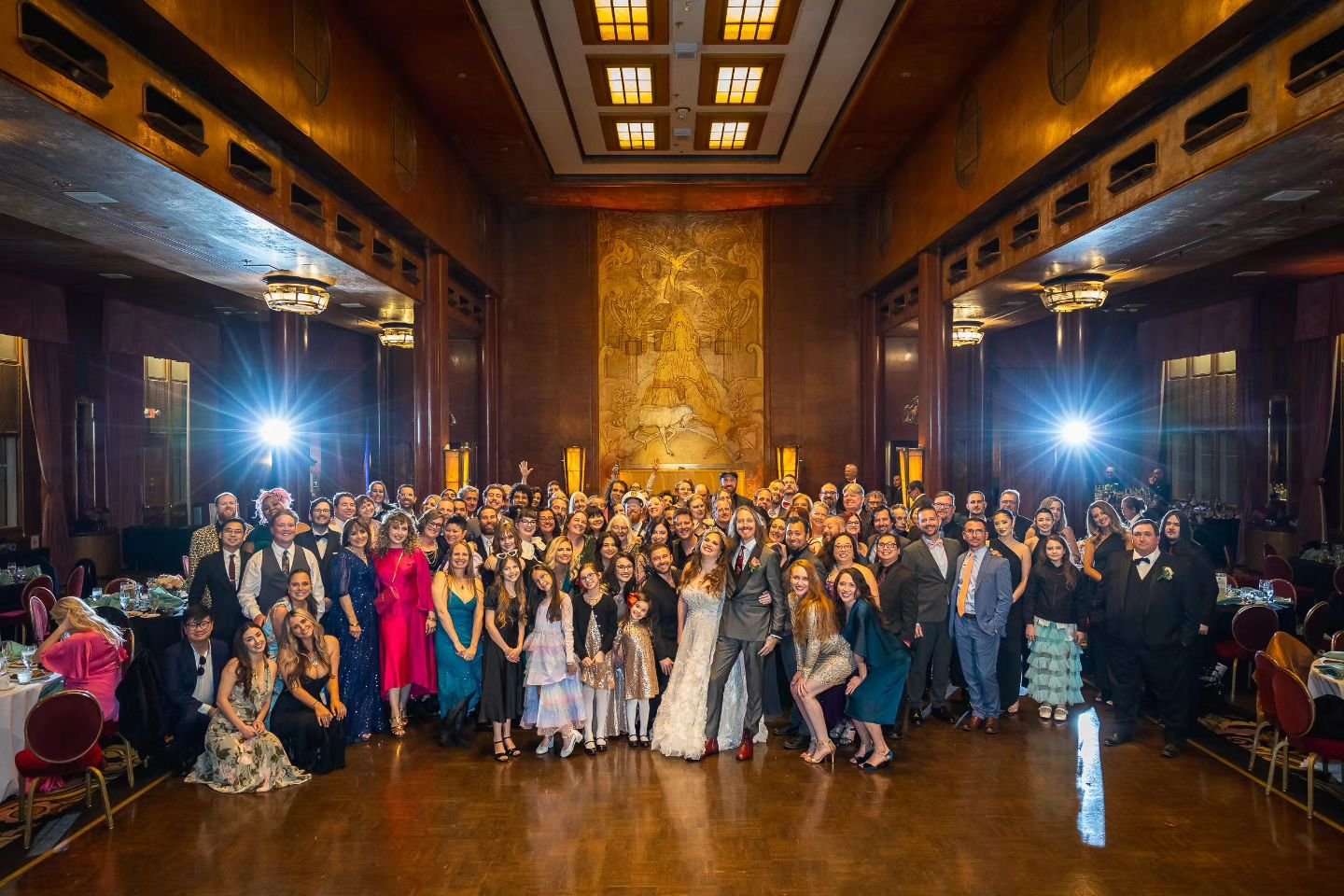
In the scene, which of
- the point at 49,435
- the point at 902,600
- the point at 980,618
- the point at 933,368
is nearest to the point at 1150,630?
the point at 980,618

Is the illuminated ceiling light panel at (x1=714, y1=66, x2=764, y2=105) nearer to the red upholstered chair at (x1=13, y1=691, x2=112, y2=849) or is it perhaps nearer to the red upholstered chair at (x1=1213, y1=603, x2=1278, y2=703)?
the red upholstered chair at (x1=1213, y1=603, x2=1278, y2=703)

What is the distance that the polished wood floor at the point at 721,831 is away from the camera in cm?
446

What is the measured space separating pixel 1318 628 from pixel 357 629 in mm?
8033

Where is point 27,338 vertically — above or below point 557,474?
above

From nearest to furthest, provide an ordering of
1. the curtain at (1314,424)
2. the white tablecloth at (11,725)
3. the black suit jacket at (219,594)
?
the white tablecloth at (11,725) → the black suit jacket at (219,594) → the curtain at (1314,424)

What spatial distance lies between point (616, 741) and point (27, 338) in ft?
36.6

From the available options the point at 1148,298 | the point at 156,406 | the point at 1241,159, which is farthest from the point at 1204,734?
the point at 156,406

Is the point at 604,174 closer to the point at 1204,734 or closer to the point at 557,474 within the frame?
the point at 557,474

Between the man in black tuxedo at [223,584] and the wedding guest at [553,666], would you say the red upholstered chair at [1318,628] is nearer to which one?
the wedding guest at [553,666]

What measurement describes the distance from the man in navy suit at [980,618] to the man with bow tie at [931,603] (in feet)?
0.34

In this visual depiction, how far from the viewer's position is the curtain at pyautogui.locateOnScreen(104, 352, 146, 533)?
1405 centimetres

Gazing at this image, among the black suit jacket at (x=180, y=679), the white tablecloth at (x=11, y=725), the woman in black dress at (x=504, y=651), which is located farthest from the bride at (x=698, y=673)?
the white tablecloth at (x=11, y=725)

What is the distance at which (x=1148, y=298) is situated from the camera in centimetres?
1477

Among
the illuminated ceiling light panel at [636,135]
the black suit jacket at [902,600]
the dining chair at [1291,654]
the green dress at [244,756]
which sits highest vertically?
the illuminated ceiling light panel at [636,135]
